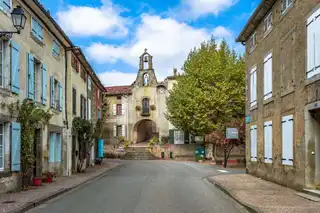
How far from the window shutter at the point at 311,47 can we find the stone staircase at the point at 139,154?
110 feet

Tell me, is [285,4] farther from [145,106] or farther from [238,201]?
[145,106]

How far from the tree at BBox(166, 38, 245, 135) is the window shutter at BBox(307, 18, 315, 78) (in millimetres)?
24030

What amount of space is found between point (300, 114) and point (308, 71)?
4.72ft

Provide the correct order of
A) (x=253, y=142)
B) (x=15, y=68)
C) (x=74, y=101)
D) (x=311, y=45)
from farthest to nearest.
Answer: (x=74, y=101) → (x=253, y=142) → (x=15, y=68) → (x=311, y=45)

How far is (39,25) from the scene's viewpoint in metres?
16.8

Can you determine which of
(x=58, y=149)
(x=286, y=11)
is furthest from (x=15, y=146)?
(x=286, y=11)

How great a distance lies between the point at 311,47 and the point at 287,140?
355cm

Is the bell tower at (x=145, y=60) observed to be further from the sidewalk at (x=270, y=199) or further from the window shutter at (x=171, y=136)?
the sidewalk at (x=270, y=199)

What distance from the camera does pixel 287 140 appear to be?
1437 centimetres

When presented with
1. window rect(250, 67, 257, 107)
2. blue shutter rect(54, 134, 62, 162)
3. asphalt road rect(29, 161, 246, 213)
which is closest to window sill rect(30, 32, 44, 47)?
blue shutter rect(54, 134, 62, 162)

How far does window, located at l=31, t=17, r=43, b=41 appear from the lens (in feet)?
52.2

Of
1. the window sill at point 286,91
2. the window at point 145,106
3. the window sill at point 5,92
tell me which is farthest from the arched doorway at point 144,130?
the window sill at point 5,92

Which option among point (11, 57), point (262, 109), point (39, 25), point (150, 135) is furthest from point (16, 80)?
point (150, 135)

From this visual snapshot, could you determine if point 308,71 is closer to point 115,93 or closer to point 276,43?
point 276,43
